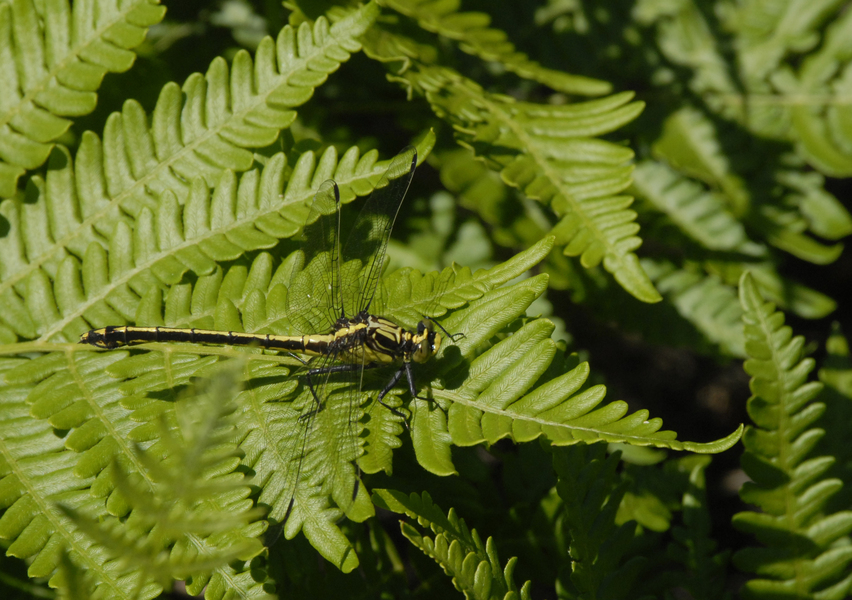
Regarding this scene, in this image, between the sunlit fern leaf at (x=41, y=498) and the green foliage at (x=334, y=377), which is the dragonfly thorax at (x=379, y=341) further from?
the sunlit fern leaf at (x=41, y=498)

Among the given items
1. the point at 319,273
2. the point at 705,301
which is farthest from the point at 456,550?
the point at 705,301

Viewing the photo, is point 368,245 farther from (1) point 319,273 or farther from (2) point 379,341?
(2) point 379,341

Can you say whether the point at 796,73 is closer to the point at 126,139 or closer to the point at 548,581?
the point at 548,581

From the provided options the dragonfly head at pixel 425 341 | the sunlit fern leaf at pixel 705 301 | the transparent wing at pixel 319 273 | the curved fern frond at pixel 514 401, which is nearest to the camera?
the curved fern frond at pixel 514 401

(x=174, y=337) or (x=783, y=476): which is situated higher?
(x=174, y=337)

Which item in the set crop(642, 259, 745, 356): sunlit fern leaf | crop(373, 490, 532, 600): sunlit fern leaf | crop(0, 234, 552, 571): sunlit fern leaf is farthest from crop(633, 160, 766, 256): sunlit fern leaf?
crop(373, 490, 532, 600): sunlit fern leaf

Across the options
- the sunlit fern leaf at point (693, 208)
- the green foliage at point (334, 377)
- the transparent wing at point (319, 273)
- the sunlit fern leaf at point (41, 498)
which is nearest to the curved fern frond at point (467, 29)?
the green foliage at point (334, 377)

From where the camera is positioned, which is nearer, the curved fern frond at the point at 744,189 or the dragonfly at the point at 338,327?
the dragonfly at the point at 338,327
